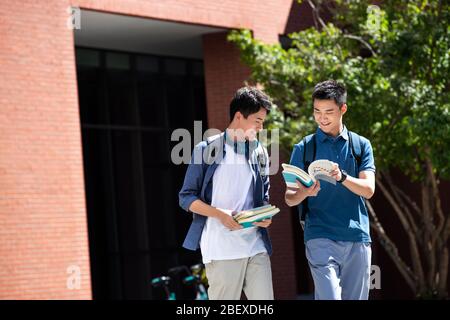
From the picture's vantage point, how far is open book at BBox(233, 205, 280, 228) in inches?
237

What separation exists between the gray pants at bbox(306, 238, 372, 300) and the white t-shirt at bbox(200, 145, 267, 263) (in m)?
0.39

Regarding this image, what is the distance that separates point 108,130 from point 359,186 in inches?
491

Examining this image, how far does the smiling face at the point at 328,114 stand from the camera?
20.3ft

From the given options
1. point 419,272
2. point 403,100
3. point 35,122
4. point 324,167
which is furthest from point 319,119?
point 419,272

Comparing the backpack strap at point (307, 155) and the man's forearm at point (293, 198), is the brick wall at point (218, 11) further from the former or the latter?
the man's forearm at point (293, 198)

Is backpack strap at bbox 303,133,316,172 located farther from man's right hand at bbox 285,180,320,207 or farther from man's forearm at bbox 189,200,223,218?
man's forearm at bbox 189,200,223,218

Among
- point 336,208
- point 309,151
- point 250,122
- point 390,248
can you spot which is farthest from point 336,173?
point 390,248

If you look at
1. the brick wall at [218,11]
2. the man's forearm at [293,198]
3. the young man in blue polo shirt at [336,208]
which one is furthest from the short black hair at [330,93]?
the brick wall at [218,11]

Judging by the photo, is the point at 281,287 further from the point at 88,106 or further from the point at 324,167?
the point at 324,167

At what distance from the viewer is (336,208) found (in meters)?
6.13

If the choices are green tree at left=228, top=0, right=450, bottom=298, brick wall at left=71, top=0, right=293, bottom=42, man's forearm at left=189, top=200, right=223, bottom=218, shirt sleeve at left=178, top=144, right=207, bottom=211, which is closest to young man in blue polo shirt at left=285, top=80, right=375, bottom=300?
man's forearm at left=189, top=200, right=223, bottom=218

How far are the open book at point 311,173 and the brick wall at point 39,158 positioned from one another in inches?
305

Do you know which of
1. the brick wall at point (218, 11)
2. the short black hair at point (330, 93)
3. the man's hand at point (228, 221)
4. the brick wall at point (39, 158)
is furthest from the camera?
the brick wall at point (218, 11)
